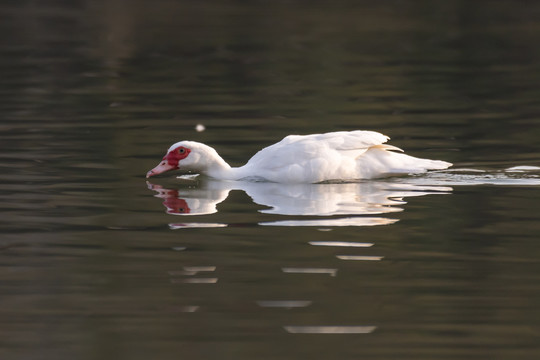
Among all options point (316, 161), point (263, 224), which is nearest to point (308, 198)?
point (316, 161)

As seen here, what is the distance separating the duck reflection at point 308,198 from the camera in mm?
12125

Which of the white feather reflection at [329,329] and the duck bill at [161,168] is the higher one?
the duck bill at [161,168]

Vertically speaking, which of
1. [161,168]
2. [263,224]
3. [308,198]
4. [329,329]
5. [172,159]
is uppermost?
[172,159]

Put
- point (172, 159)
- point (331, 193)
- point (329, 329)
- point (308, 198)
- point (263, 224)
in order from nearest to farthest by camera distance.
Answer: point (329, 329)
point (263, 224)
point (308, 198)
point (331, 193)
point (172, 159)

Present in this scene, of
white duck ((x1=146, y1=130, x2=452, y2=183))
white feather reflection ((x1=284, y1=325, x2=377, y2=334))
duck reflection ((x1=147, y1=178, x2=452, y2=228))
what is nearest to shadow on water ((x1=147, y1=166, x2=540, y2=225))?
duck reflection ((x1=147, y1=178, x2=452, y2=228))

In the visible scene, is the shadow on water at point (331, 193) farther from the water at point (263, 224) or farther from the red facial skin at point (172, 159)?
the red facial skin at point (172, 159)

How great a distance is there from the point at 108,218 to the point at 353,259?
10.2 feet

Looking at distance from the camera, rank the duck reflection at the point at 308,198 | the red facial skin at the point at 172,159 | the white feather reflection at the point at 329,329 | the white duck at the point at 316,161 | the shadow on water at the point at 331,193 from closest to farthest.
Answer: the white feather reflection at the point at 329,329 → the duck reflection at the point at 308,198 → the shadow on water at the point at 331,193 → the white duck at the point at 316,161 → the red facial skin at the point at 172,159

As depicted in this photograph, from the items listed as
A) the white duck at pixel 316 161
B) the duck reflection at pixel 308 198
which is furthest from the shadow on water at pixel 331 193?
the white duck at pixel 316 161

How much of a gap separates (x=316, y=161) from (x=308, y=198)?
802mm

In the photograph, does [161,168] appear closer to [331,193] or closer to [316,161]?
[316,161]

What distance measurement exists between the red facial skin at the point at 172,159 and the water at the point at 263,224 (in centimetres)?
26

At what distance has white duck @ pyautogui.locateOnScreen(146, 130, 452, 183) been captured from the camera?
14023 mm

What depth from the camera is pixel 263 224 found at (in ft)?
39.1
